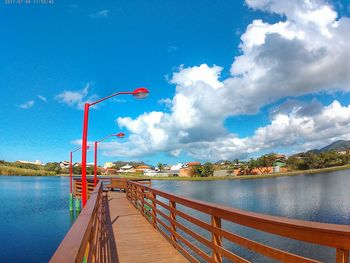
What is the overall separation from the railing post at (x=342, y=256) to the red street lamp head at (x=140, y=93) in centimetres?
719

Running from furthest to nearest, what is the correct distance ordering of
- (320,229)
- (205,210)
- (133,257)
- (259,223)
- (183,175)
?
1. (183,175)
2. (133,257)
3. (205,210)
4. (259,223)
5. (320,229)

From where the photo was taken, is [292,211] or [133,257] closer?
[133,257]

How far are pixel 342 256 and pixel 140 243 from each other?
4992 millimetres

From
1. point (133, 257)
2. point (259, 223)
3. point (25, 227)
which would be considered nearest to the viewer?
point (259, 223)

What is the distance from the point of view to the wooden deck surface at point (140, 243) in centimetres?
515

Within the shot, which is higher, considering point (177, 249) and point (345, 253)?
point (345, 253)

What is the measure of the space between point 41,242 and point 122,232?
10084 mm

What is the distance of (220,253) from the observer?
3578mm

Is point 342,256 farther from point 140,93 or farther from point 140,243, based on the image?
point 140,93

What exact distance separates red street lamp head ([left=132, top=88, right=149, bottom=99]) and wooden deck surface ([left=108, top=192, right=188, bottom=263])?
11.9 ft

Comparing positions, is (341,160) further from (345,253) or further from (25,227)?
(345,253)

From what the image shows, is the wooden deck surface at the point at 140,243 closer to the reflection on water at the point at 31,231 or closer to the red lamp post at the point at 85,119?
the red lamp post at the point at 85,119

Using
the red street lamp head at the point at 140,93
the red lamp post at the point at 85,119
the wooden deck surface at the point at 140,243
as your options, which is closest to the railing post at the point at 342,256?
the wooden deck surface at the point at 140,243

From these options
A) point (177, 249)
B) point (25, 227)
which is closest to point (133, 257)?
point (177, 249)
